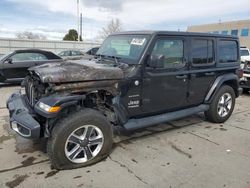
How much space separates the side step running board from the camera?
411cm

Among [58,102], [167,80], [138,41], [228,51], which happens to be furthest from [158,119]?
[228,51]

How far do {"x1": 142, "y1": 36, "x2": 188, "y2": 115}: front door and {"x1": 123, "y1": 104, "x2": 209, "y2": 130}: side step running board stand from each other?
10cm

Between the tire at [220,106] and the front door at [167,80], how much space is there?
912mm

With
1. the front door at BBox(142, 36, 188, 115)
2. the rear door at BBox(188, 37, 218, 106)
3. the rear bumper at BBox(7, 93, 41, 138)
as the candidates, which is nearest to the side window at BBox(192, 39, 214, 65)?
the rear door at BBox(188, 37, 218, 106)

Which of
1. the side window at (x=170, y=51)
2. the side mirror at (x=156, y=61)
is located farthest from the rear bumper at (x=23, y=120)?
the side window at (x=170, y=51)

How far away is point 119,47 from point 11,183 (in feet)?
9.20

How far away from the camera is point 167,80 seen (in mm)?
4457

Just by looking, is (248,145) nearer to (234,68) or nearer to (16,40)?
(234,68)

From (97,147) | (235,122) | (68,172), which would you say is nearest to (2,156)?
(68,172)

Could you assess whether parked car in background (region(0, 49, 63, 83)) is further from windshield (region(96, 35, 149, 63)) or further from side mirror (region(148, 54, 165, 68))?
side mirror (region(148, 54, 165, 68))

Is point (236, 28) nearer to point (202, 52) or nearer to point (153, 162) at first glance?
point (202, 52)

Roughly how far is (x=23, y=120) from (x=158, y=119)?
7.26 ft

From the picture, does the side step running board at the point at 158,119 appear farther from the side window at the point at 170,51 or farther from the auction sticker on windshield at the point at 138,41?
the auction sticker on windshield at the point at 138,41

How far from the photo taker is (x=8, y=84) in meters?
9.96
